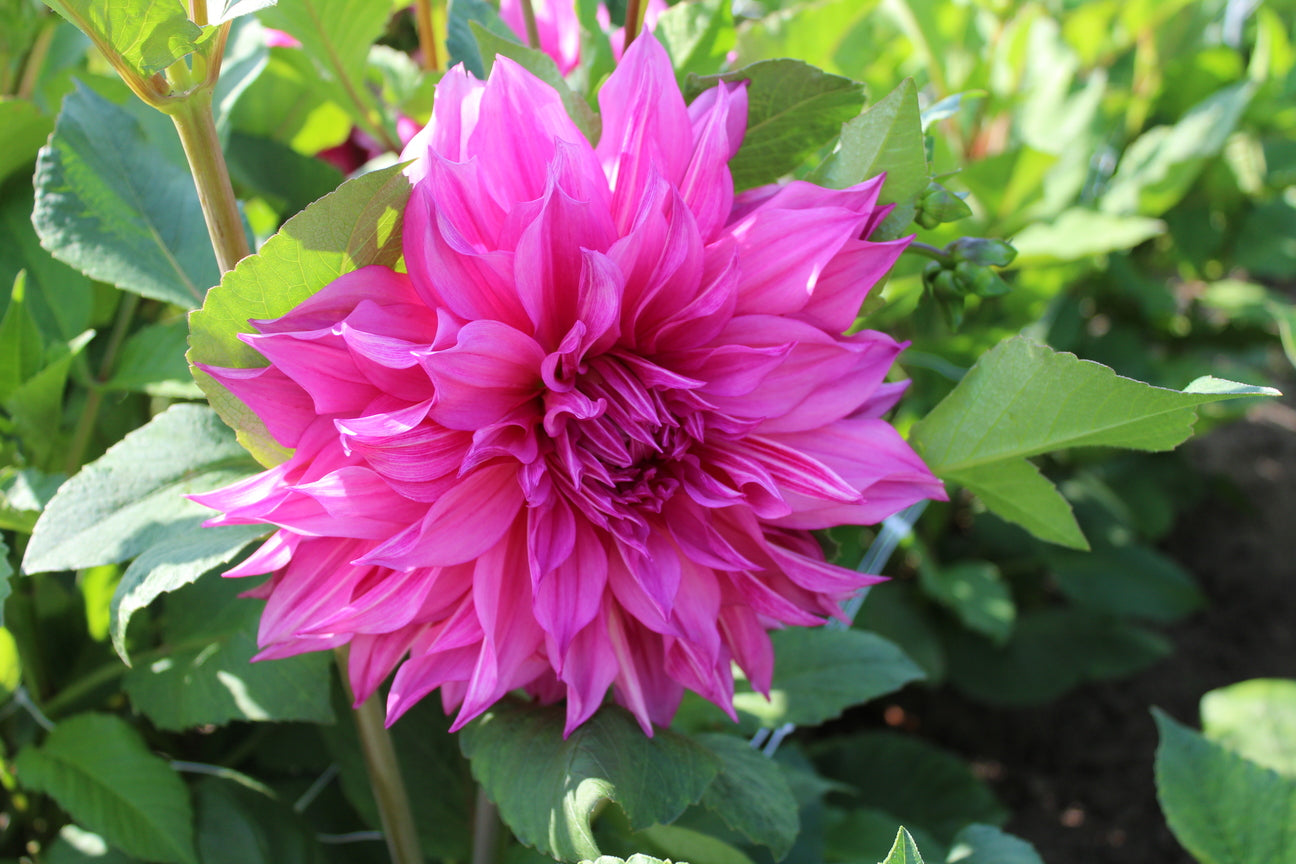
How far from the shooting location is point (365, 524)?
46cm

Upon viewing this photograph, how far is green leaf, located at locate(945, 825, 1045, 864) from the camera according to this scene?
0.66 m

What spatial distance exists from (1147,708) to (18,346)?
1958mm

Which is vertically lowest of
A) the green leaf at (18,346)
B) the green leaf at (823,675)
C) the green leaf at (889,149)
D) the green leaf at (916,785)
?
the green leaf at (916,785)

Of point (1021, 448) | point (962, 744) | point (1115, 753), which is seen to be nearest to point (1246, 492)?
point (1115, 753)

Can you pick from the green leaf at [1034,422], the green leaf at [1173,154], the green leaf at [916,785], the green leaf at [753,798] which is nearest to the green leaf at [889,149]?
the green leaf at [1034,422]

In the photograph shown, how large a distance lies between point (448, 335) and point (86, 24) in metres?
0.20

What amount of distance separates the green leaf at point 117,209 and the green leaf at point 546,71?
0.85 ft

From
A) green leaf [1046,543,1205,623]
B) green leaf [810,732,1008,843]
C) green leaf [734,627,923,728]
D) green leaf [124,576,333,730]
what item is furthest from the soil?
green leaf [124,576,333,730]

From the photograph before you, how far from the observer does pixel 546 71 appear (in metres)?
0.54

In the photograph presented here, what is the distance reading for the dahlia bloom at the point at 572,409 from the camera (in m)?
0.45

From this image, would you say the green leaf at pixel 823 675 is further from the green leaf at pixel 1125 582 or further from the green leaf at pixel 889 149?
the green leaf at pixel 1125 582

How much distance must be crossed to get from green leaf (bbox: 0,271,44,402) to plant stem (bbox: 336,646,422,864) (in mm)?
309

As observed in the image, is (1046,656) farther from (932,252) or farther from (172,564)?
(172,564)

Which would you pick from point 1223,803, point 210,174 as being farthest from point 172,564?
point 1223,803
